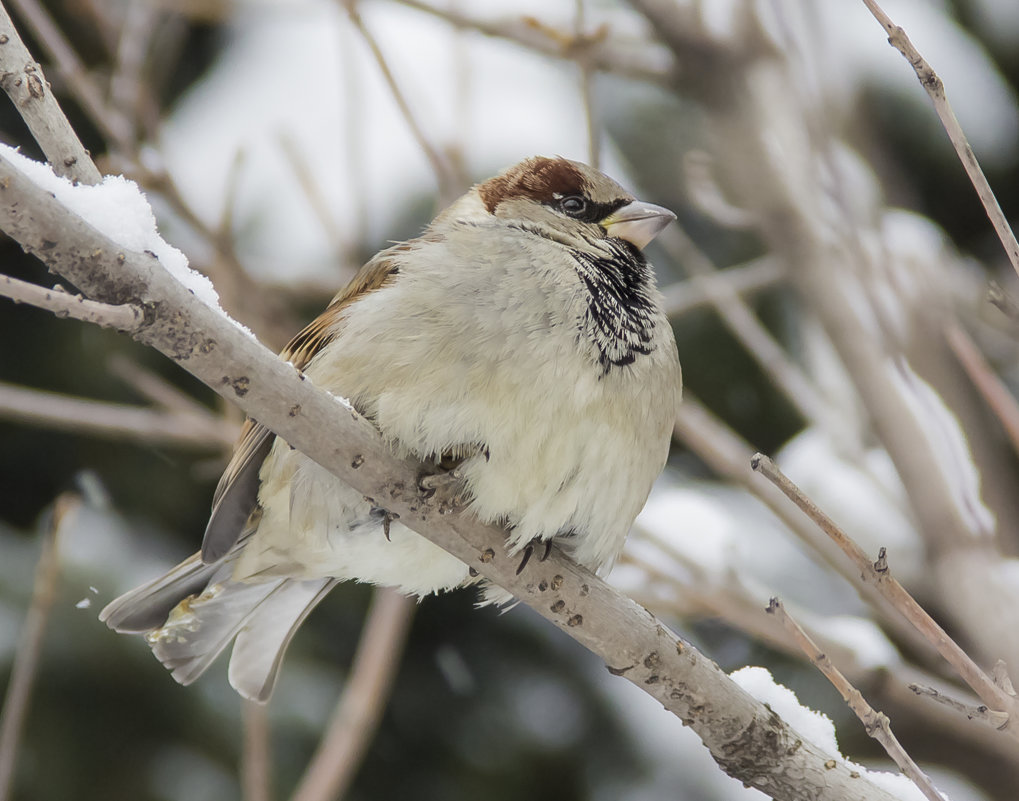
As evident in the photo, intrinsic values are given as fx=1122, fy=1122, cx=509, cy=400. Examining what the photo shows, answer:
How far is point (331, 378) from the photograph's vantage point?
6.38ft

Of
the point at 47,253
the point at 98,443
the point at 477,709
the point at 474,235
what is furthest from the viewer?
the point at 98,443

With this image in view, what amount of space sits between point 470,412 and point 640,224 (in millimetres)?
729

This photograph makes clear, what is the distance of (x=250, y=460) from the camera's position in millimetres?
2076

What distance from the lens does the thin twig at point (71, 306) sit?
100cm

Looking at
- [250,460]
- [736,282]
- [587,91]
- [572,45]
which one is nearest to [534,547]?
[250,460]

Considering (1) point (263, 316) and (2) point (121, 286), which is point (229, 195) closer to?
(1) point (263, 316)

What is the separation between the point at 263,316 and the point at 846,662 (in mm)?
1652

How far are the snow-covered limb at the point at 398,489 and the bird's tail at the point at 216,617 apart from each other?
789mm

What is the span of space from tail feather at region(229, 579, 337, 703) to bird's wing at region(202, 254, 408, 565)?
302 millimetres

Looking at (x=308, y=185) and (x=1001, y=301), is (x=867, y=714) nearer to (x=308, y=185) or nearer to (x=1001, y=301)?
(x=1001, y=301)

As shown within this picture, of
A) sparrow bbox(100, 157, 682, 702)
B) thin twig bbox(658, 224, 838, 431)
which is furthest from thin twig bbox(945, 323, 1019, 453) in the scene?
thin twig bbox(658, 224, 838, 431)

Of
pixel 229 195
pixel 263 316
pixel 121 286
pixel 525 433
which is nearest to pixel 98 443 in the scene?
pixel 263 316

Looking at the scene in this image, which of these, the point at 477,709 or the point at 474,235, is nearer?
the point at 474,235

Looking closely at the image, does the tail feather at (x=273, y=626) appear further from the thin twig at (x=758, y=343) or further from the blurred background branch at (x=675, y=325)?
the thin twig at (x=758, y=343)
